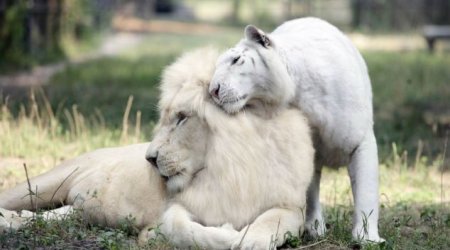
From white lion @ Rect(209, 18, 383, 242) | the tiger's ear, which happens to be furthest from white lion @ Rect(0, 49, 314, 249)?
the tiger's ear

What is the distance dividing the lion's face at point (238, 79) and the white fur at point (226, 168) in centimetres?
8

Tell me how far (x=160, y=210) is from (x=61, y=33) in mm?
15544

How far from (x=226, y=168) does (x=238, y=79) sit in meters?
0.46

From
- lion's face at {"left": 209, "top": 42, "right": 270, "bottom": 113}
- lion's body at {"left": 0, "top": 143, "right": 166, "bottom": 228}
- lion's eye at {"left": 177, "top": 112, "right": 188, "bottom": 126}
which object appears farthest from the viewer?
lion's body at {"left": 0, "top": 143, "right": 166, "bottom": 228}

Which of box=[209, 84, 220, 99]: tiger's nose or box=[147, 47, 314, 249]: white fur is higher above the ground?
box=[209, 84, 220, 99]: tiger's nose

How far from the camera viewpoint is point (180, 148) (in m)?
5.00

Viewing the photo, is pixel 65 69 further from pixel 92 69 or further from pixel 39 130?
pixel 39 130

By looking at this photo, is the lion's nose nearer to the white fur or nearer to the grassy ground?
the white fur

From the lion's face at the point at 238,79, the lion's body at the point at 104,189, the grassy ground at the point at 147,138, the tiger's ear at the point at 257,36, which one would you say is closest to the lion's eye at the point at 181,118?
the lion's face at the point at 238,79

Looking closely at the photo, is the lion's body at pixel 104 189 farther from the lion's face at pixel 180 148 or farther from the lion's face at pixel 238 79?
the lion's face at pixel 238 79

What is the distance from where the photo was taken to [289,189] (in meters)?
5.04

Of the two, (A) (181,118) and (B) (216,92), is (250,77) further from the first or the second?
(A) (181,118)

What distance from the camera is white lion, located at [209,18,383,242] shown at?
5.00 metres

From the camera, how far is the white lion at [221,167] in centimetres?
495
